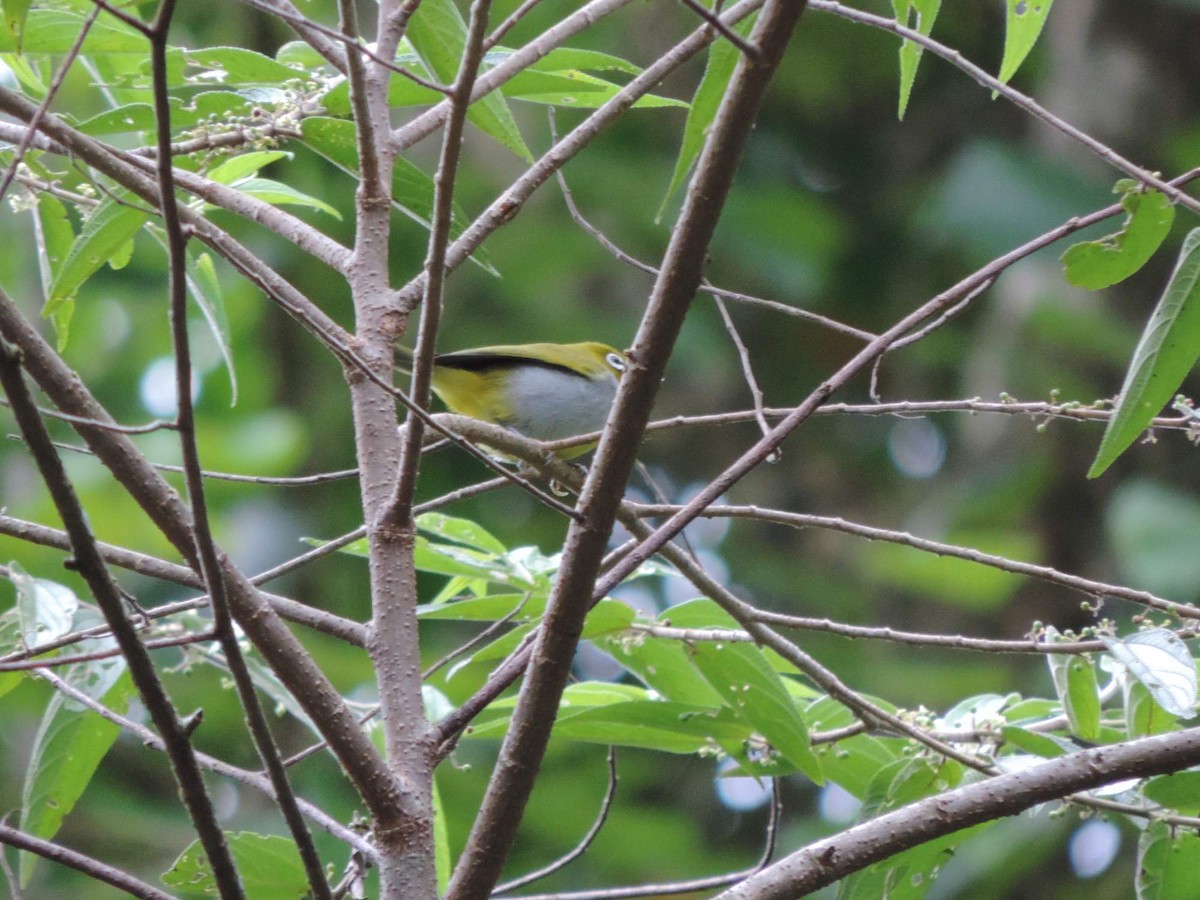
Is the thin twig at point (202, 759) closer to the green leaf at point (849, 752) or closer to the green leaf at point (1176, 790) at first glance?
the green leaf at point (849, 752)

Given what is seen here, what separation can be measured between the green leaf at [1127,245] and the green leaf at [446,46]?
30.6 inches

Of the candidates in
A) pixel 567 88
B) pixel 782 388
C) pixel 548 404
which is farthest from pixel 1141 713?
pixel 782 388

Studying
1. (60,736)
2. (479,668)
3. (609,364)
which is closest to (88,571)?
(60,736)

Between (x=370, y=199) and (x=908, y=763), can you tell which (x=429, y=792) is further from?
(x=370, y=199)

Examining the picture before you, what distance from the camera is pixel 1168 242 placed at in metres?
7.86

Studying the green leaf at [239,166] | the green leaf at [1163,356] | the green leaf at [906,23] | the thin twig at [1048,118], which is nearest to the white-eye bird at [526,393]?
the green leaf at [239,166]

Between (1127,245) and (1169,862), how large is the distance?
34.8 inches

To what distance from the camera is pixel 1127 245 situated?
175 cm

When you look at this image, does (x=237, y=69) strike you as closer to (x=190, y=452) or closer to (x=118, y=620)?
(x=190, y=452)

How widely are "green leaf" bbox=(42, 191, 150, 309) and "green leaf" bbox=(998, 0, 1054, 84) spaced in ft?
4.25

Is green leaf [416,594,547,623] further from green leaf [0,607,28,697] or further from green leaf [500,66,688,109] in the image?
green leaf [500,66,688,109]

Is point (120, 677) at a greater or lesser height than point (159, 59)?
lesser

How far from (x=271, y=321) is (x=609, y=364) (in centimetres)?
379

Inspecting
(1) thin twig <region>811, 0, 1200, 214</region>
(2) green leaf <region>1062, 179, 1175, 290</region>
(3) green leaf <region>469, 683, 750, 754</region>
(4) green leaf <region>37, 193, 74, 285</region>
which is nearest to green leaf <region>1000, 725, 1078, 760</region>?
(3) green leaf <region>469, 683, 750, 754</region>
